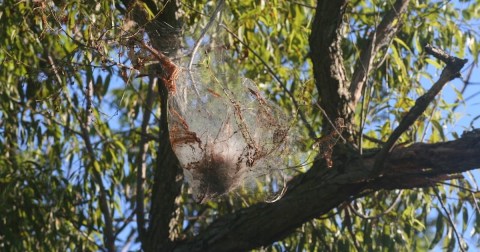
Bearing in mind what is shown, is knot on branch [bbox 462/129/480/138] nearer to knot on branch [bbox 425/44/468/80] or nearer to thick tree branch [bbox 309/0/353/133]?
knot on branch [bbox 425/44/468/80]

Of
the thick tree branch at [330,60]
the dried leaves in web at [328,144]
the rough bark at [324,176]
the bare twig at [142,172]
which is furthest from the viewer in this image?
the bare twig at [142,172]

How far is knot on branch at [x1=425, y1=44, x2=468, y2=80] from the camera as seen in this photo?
3.46 m

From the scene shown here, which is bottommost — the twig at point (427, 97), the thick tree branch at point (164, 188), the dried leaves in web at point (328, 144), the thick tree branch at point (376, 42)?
the dried leaves in web at point (328, 144)

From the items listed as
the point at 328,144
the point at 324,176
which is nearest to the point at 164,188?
the point at 324,176

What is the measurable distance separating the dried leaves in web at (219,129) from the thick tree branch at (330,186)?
74cm

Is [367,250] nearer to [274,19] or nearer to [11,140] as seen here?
[274,19]

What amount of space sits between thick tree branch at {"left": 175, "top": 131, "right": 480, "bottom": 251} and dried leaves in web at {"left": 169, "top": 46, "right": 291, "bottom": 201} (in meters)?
0.74

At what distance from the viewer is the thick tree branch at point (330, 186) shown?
3678 mm

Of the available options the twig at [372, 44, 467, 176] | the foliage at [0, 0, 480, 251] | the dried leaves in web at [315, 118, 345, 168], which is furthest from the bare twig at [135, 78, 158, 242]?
the dried leaves in web at [315, 118, 345, 168]

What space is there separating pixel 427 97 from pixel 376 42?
1.07 m

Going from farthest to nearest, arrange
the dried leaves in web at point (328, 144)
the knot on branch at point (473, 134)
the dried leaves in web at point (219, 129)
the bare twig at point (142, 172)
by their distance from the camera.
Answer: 1. the bare twig at point (142, 172)
2. the knot on branch at point (473, 134)
3. the dried leaves in web at point (328, 144)
4. the dried leaves in web at point (219, 129)

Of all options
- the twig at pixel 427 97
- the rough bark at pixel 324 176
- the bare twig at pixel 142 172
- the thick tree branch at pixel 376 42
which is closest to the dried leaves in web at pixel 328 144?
the twig at pixel 427 97

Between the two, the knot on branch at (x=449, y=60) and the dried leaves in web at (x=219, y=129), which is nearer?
the dried leaves in web at (x=219, y=129)

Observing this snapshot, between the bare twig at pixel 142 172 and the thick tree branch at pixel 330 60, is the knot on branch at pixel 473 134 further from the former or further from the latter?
the bare twig at pixel 142 172
